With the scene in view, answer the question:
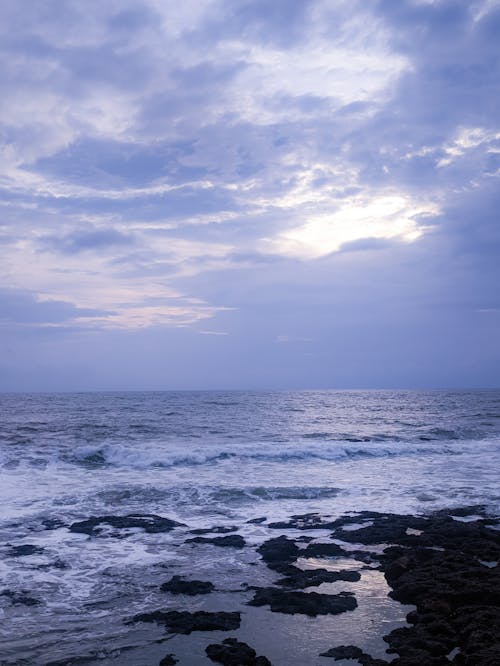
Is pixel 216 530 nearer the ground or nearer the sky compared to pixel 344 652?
nearer the ground

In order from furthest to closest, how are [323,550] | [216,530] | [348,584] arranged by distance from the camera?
[216,530], [323,550], [348,584]

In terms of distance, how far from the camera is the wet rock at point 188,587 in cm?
873

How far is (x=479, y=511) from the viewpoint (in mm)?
14781

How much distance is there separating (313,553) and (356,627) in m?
3.69

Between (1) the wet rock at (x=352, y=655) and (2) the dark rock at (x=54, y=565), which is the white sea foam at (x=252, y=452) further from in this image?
(1) the wet rock at (x=352, y=655)

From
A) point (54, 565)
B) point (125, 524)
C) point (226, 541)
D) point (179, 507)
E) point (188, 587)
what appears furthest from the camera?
point (179, 507)

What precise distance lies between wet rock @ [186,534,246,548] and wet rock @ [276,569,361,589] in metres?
2.29

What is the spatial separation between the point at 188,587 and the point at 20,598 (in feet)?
8.74

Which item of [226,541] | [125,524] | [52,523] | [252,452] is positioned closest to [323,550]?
[226,541]

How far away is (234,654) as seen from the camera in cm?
632

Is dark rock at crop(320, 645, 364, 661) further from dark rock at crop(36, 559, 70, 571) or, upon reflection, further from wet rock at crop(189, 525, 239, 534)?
wet rock at crop(189, 525, 239, 534)

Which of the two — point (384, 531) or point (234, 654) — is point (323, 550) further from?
point (234, 654)

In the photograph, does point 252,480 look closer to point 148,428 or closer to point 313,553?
point 313,553

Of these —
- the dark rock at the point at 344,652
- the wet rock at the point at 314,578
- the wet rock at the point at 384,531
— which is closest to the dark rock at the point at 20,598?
the wet rock at the point at 314,578
